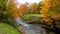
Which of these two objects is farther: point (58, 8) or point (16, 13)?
point (16, 13)

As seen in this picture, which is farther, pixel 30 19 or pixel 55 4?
pixel 30 19

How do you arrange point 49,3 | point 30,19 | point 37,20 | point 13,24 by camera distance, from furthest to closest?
1. point 30,19
2. point 37,20
3. point 13,24
4. point 49,3

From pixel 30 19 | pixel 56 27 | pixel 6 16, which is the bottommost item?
pixel 30 19

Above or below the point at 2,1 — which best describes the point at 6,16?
below

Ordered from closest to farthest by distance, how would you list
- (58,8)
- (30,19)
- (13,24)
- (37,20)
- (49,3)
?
(58,8) < (49,3) < (13,24) < (37,20) < (30,19)

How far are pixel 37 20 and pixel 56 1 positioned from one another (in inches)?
650

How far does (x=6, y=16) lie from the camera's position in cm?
2477

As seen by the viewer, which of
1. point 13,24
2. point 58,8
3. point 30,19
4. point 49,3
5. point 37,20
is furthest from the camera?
point 30,19

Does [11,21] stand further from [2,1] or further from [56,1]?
[56,1]

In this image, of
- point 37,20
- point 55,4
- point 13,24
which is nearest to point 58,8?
point 55,4

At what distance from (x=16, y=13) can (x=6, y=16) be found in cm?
157

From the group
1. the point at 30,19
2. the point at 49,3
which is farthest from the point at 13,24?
the point at 30,19

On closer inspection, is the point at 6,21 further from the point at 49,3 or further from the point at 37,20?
the point at 37,20

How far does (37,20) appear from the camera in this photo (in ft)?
122
